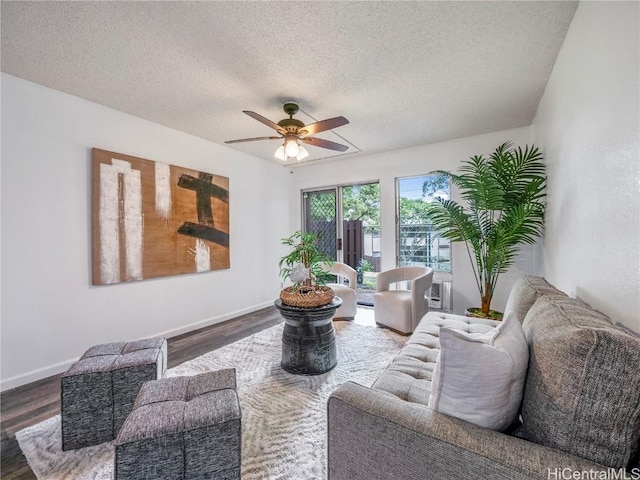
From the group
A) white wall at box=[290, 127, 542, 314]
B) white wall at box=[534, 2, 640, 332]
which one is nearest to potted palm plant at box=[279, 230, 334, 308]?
white wall at box=[534, 2, 640, 332]

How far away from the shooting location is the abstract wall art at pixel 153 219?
9.04ft

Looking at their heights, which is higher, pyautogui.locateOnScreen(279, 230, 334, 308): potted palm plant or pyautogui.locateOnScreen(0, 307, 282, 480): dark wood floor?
pyautogui.locateOnScreen(279, 230, 334, 308): potted palm plant

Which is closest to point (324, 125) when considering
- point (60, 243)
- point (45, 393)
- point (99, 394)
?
point (99, 394)

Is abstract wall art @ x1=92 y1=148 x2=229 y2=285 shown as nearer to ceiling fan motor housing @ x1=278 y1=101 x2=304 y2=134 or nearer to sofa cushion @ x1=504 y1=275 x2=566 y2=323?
ceiling fan motor housing @ x1=278 y1=101 x2=304 y2=134

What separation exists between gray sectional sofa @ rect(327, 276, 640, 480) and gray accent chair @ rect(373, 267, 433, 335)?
209cm

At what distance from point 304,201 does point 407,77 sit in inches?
130

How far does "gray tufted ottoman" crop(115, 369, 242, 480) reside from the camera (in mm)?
1084

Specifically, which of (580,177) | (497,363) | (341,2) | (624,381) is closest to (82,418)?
(497,363)

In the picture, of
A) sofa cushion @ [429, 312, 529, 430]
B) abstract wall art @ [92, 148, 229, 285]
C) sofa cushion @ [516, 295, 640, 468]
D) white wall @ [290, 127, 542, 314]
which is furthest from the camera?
white wall @ [290, 127, 542, 314]

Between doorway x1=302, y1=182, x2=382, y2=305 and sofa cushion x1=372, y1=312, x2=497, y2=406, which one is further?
doorway x1=302, y1=182, x2=382, y2=305

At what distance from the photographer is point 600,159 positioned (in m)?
1.35

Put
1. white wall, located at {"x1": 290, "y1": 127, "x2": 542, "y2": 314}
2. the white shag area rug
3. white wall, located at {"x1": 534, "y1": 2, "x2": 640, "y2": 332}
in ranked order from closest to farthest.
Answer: white wall, located at {"x1": 534, "y1": 2, "x2": 640, "y2": 332}
the white shag area rug
white wall, located at {"x1": 290, "y1": 127, "x2": 542, "y2": 314}

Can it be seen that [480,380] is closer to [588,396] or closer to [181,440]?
[588,396]

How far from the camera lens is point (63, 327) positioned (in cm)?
251
